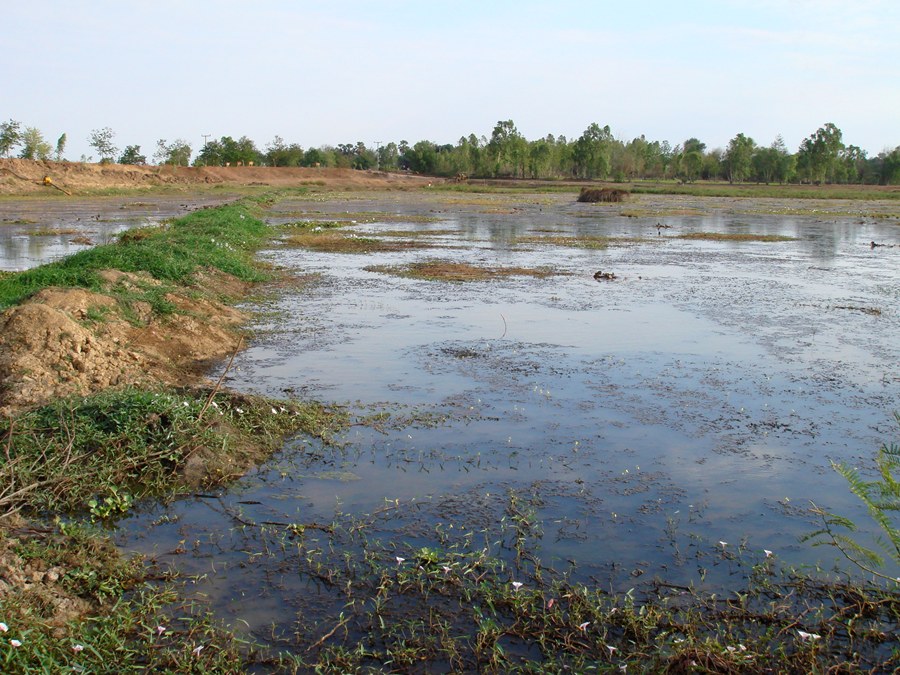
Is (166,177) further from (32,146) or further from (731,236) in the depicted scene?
(731,236)

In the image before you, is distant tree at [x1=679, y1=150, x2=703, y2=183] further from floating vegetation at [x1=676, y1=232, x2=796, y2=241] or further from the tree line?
floating vegetation at [x1=676, y1=232, x2=796, y2=241]

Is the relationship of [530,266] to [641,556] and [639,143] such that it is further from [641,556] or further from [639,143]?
[639,143]

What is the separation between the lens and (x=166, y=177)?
76.1 metres

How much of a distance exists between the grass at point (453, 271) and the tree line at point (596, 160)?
83.4 metres

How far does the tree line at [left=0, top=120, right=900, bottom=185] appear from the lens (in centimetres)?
10026

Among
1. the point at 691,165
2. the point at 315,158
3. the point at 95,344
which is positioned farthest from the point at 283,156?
the point at 95,344

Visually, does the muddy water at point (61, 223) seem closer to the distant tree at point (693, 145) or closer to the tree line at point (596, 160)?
the tree line at point (596, 160)

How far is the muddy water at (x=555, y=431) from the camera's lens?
5.16 metres

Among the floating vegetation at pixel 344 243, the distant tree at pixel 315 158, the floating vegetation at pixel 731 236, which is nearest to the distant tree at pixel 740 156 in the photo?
the distant tree at pixel 315 158

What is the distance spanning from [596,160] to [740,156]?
2018cm

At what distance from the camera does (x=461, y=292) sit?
53.0 feet

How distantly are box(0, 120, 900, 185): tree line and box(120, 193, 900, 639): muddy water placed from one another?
299ft

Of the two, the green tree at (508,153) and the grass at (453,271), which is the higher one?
the green tree at (508,153)

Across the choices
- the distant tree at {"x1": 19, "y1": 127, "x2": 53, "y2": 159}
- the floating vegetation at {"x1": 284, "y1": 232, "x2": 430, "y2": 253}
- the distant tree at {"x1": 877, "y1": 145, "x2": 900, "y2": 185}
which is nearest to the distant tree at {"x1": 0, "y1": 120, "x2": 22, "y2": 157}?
the distant tree at {"x1": 19, "y1": 127, "x2": 53, "y2": 159}
